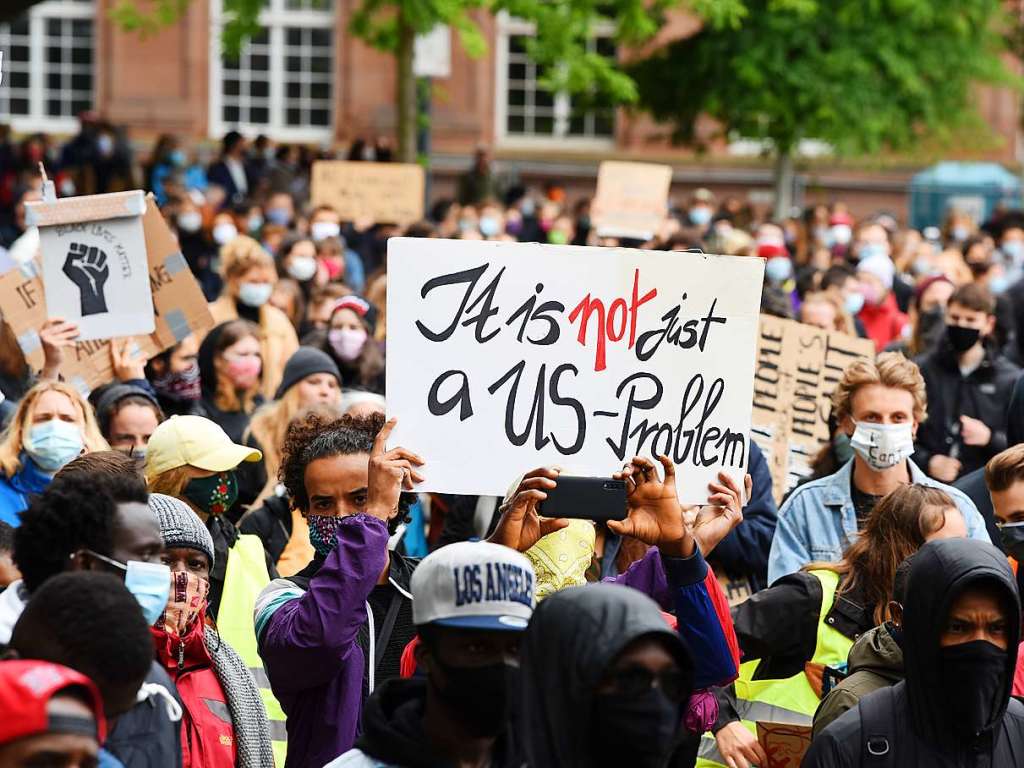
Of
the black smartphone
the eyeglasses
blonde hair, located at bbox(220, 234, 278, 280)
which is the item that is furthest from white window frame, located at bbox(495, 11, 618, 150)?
the eyeglasses

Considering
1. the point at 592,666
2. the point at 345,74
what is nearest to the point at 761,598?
the point at 592,666

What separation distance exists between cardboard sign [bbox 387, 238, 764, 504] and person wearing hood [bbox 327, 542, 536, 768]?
1160 mm

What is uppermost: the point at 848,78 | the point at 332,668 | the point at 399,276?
the point at 848,78

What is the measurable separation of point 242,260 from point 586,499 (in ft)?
20.1

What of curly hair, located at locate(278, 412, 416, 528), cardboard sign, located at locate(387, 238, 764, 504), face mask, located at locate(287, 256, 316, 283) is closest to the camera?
cardboard sign, located at locate(387, 238, 764, 504)

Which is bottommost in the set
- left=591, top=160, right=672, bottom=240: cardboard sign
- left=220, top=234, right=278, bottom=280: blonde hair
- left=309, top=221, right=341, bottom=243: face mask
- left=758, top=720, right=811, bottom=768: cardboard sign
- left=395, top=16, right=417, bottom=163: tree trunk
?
left=758, top=720, right=811, bottom=768: cardboard sign

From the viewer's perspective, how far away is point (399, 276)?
484 cm

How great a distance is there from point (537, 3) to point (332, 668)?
51.3 feet

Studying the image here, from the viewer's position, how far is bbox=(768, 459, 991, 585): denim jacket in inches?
235

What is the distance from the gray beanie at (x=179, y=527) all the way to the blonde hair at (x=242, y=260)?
588 centimetres

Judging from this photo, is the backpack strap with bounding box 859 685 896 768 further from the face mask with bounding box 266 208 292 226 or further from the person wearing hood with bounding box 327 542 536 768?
the face mask with bounding box 266 208 292 226

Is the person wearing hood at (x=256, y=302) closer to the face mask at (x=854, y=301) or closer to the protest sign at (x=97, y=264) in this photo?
the protest sign at (x=97, y=264)

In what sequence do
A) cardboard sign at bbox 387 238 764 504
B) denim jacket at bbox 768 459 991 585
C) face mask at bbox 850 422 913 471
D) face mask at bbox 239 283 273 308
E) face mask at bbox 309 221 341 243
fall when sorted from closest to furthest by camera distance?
cardboard sign at bbox 387 238 764 504
denim jacket at bbox 768 459 991 585
face mask at bbox 850 422 913 471
face mask at bbox 239 283 273 308
face mask at bbox 309 221 341 243

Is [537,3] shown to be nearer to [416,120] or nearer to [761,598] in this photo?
[416,120]
